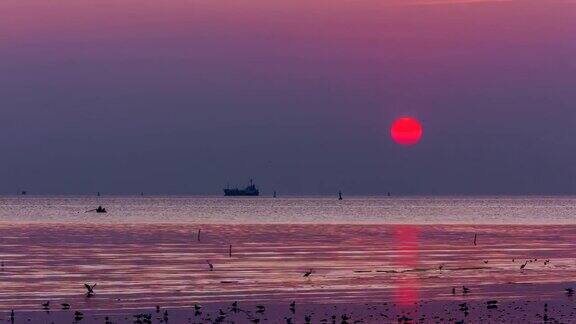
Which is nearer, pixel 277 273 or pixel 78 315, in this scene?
pixel 78 315

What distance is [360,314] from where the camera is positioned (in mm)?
52688

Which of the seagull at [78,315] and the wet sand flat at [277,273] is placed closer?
the seagull at [78,315]

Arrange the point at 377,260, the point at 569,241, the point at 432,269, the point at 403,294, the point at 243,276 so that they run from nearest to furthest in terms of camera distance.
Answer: the point at 403,294, the point at 243,276, the point at 432,269, the point at 377,260, the point at 569,241

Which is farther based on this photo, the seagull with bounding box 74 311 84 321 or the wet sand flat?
the wet sand flat

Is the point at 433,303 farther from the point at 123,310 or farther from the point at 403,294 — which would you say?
the point at 123,310

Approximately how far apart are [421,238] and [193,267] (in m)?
62.1

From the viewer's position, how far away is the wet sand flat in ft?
195

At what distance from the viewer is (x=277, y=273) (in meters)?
76.3

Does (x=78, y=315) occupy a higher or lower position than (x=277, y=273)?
lower

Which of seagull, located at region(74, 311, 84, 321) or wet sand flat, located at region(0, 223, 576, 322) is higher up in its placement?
wet sand flat, located at region(0, 223, 576, 322)

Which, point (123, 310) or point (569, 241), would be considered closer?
point (123, 310)

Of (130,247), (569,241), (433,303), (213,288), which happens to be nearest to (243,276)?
(213,288)

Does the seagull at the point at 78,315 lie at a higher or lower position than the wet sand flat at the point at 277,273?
lower

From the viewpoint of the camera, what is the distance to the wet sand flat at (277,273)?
5944 cm
